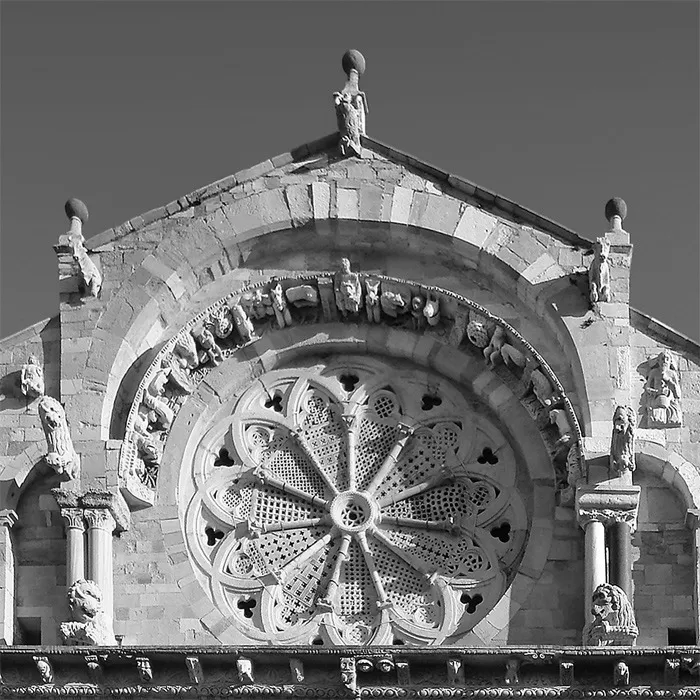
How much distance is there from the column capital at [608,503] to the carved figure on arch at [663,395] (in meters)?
0.82

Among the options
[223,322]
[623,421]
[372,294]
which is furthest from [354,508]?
[623,421]

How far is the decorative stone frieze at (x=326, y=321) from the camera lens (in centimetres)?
2578

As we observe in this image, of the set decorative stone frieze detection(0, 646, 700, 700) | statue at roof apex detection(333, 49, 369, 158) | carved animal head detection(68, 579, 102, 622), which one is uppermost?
statue at roof apex detection(333, 49, 369, 158)

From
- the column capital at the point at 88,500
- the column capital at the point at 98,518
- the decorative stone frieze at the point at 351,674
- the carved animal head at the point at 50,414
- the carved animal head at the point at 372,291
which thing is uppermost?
the carved animal head at the point at 372,291

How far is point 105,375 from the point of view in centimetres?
2595

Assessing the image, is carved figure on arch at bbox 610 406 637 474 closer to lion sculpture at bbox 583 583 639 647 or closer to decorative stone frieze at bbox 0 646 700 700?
lion sculpture at bbox 583 583 639 647

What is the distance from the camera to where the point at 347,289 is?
2645cm

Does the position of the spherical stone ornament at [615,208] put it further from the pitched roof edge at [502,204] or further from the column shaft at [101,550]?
the column shaft at [101,550]

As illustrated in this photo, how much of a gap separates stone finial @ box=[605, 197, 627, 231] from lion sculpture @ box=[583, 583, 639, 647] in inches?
158

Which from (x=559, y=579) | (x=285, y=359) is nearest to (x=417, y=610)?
(x=559, y=579)

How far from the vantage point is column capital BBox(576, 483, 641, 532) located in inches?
983

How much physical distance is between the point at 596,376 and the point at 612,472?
1.05 meters

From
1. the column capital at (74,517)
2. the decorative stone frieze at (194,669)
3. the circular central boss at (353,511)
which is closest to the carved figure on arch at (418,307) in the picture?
the circular central boss at (353,511)

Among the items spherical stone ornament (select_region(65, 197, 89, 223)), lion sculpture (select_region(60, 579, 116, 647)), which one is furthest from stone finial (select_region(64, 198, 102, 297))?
lion sculpture (select_region(60, 579, 116, 647))
